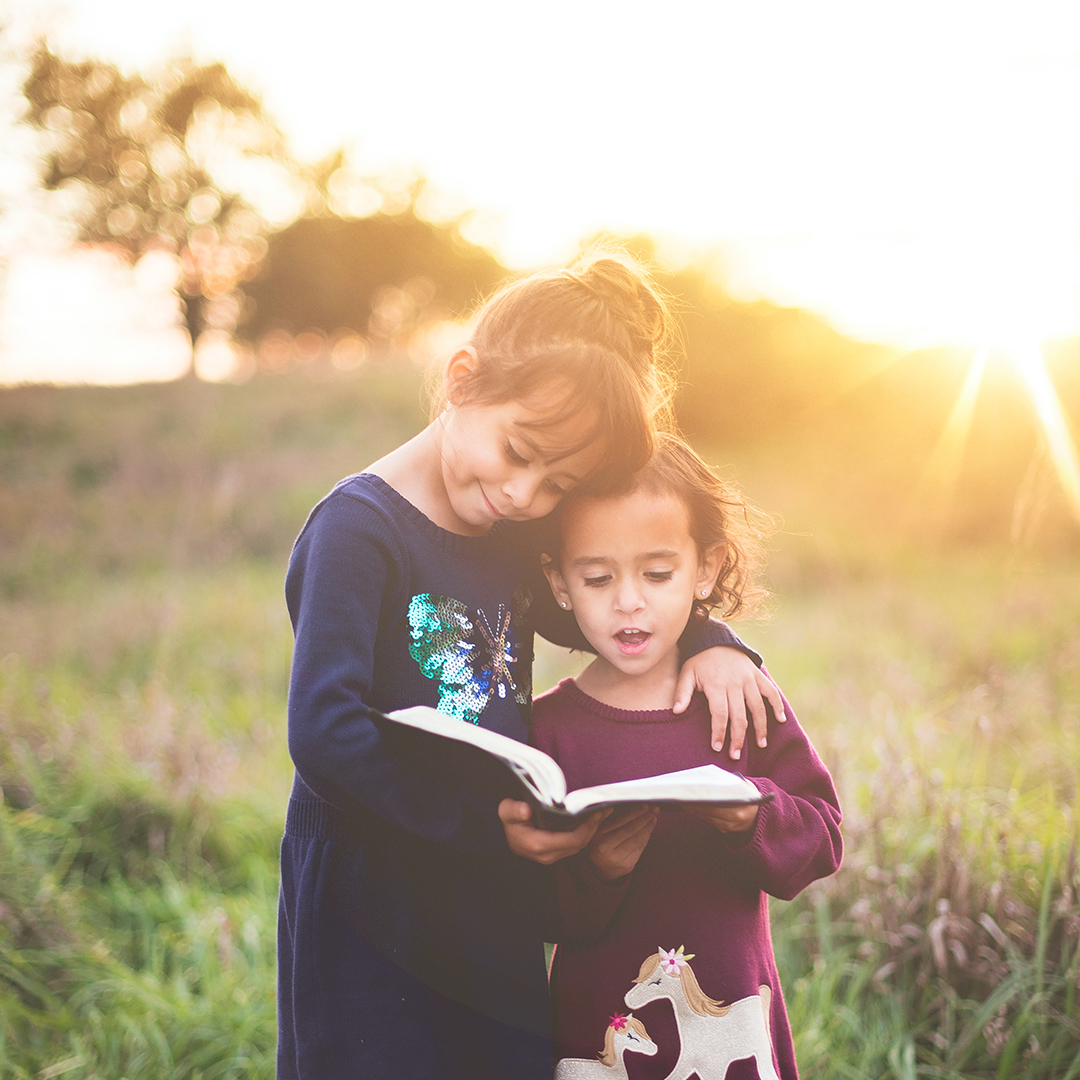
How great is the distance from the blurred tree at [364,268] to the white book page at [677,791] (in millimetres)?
25564

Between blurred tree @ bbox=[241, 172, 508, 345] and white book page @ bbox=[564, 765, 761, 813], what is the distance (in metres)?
25.6

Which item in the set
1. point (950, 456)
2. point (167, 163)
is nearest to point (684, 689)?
point (950, 456)

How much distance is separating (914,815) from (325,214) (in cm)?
2722

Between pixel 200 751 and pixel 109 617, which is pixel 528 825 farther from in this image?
pixel 109 617

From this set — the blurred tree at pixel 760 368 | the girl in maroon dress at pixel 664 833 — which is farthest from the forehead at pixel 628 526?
the blurred tree at pixel 760 368

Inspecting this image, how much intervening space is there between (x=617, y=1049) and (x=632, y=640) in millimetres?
670

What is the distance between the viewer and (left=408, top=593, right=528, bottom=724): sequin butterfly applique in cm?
152

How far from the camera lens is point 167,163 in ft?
72.0

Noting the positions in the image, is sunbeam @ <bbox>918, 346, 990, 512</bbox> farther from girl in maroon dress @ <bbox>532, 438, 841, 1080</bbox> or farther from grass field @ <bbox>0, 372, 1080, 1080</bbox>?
girl in maroon dress @ <bbox>532, 438, 841, 1080</bbox>

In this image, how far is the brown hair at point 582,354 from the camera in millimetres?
1552

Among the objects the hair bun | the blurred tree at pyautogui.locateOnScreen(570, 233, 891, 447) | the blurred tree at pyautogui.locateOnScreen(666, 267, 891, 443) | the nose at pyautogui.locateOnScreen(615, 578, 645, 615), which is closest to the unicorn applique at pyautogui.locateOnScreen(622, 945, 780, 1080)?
the nose at pyautogui.locateOnScreen(615, 578, 645, 615)

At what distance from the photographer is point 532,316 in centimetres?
161

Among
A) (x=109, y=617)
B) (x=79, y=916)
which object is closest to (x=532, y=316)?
(x=79, y=916)

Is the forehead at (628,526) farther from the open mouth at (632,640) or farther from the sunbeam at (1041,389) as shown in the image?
the sunbeam at (1041,389)
